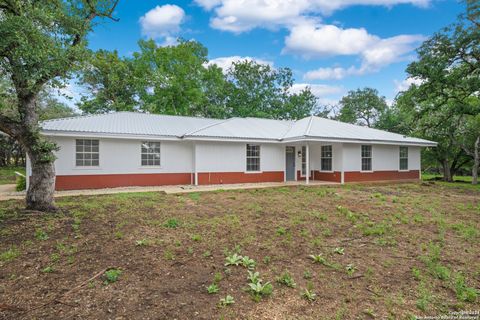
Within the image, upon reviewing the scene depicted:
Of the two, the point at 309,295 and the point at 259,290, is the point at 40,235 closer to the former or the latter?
the point at 259,290

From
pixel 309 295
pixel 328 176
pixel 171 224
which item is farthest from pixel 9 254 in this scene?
pixel 328 176

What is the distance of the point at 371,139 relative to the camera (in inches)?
603

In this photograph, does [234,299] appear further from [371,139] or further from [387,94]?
[387,94]

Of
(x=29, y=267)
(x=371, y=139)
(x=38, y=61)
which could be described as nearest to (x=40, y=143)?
(x=38, y=61)

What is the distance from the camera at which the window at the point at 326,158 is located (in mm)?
15703

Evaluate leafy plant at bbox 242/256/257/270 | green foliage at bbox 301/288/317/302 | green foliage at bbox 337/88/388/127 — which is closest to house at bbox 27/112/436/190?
leafy plant at bbox 242/256/257/270

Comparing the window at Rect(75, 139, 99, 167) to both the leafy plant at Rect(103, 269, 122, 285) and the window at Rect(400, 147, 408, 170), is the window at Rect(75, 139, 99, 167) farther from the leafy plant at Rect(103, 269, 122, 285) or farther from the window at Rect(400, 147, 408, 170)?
the window at Rect(400, 147, 408, 170)

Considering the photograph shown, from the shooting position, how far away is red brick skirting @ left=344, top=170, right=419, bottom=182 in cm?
1525

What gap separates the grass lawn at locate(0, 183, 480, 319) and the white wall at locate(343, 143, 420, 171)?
24.7 feet

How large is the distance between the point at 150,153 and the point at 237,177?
4.68 m

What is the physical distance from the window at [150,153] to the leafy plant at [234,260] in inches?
387

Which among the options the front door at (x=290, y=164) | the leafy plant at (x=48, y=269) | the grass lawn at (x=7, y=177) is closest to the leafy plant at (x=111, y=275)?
the leafy plant at (x=48, y=269)

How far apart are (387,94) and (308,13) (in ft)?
119

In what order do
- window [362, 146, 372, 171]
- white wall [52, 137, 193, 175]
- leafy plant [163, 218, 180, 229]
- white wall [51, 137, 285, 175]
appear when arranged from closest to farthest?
leafy plant [163, 218, 180, 229] → white wall [52, 137, 193, 175] → white wall [51, 137, 285, 175] → window [362, 146, 372, 171]
